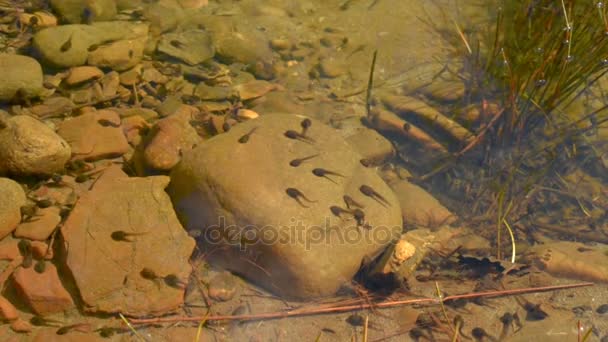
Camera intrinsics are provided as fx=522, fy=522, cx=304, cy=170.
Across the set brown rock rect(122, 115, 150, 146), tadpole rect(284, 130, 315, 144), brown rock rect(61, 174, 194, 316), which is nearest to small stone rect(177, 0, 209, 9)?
brown rock rect(122, 115, 150, 146)

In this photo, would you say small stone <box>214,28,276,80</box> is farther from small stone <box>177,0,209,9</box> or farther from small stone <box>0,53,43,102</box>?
small stone <box>0,53,43,102</box>

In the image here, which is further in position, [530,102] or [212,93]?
[212,93]

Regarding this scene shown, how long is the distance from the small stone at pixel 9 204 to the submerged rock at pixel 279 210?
0.95 m

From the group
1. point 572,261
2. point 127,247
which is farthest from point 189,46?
point 572,261

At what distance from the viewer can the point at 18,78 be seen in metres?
4.02

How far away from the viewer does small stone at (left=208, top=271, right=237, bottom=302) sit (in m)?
3.41

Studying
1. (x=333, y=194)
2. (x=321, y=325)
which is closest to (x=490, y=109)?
(x=333, y=194)

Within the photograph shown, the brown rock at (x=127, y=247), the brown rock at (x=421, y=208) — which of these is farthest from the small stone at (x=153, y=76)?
the brown rock at (x=421, y=208)

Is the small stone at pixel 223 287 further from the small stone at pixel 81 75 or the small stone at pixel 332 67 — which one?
the small stone at pixel 332 67

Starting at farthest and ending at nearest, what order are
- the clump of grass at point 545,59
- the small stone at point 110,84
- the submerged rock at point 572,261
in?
Result: the small stone at point 110,84 < the clump of grass at point 545,59 < the submerged rock at point 572,261

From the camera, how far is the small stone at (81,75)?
435 cm

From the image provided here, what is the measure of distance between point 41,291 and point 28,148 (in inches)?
37.4

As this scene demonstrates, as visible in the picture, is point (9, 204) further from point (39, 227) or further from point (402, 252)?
point (402, 252)

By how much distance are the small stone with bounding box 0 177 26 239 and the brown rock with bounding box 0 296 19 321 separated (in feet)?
1.58
